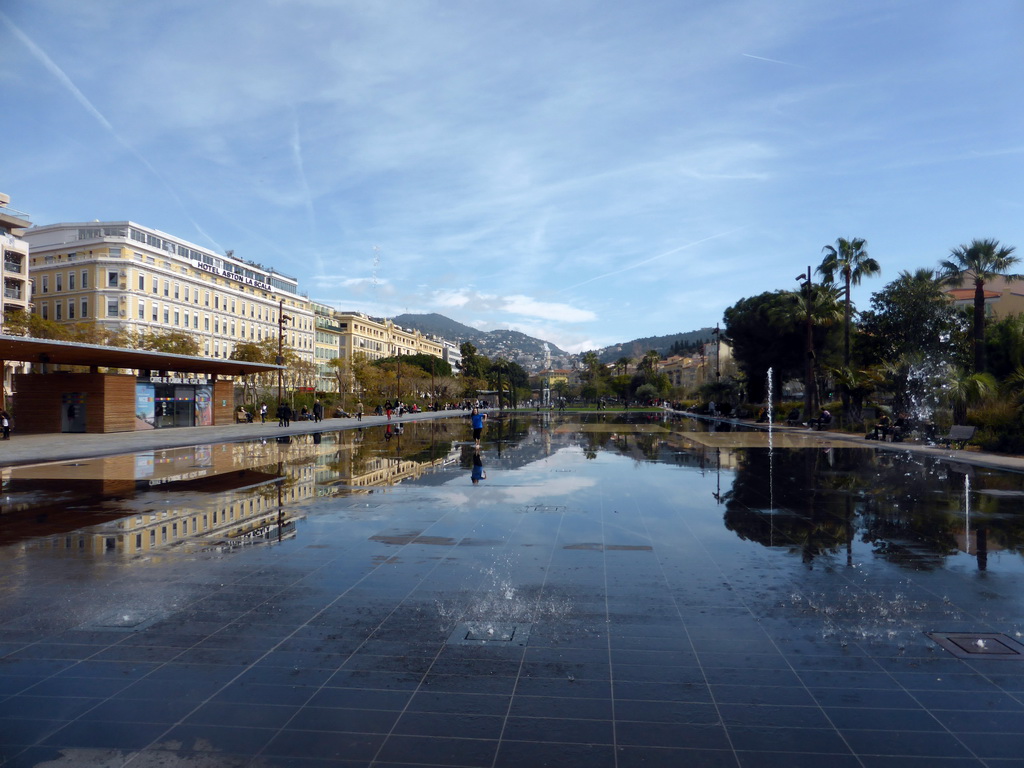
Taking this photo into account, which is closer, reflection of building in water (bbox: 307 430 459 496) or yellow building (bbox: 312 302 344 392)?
reflection of building in water (bbox: 307 430 459 496)

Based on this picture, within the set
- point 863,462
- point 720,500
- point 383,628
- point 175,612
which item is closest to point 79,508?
point 175,612

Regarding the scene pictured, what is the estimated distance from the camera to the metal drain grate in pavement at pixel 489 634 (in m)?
5.12

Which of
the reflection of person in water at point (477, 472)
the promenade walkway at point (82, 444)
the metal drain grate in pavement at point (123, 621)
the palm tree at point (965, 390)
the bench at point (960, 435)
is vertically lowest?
the metal drain grate in pavement at point (123, 621)

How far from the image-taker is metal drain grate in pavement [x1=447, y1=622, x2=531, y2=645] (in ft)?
16.8

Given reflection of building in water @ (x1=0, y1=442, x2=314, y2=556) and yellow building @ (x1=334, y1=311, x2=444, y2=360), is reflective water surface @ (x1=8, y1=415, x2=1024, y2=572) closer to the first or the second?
reflection of building in water @ (x1=0, y1=442, x2=314, y2=556)

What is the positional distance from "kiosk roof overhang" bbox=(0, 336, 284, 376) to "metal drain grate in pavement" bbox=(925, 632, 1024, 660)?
2839cm

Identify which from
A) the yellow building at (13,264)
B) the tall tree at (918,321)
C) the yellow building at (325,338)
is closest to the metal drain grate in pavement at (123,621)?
the tall tree at (918,321)

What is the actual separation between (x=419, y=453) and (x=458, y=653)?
58.4 feet

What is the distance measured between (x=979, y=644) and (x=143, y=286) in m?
78.1

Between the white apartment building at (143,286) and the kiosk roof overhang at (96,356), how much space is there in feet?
74.3

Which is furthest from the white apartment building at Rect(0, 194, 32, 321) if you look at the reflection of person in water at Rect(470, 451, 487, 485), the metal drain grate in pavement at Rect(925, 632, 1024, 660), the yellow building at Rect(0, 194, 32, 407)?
the metal drain grate in pavement at Rect(925, 632, 1024, 660)

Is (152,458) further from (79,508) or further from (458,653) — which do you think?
(458,653)

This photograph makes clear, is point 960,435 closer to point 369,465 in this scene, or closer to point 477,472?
point 477,472

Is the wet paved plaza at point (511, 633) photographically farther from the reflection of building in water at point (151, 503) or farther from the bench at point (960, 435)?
the bench at point (960, 435)
